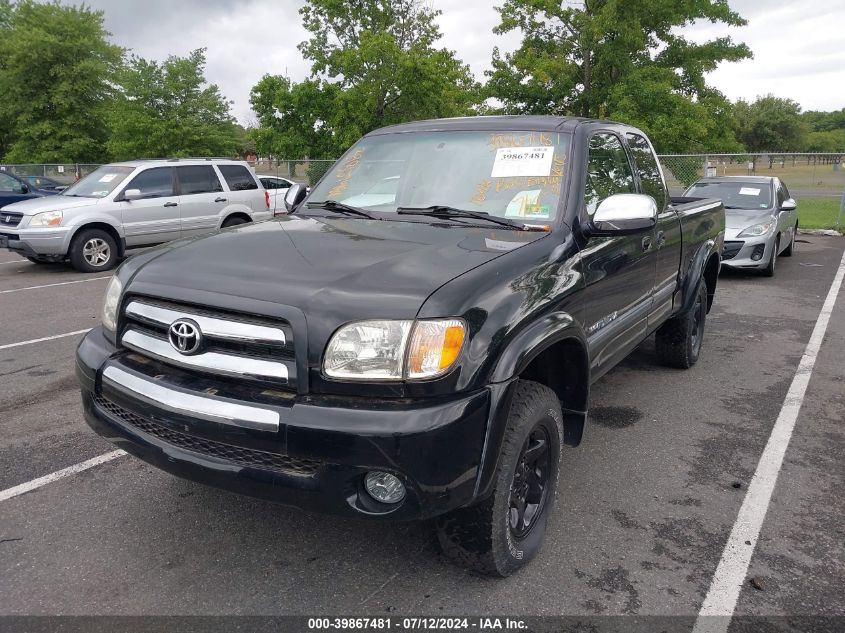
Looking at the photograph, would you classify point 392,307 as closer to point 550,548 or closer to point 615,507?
point 550,548

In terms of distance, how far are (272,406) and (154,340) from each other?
0.67 metres

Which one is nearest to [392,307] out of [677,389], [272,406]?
[272,406]

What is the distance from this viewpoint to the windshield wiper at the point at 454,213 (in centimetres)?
312

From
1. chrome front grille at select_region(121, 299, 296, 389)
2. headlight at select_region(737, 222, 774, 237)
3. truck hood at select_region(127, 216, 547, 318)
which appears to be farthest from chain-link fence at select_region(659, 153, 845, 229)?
chrome front grille at select_region(121, 299, 296, 389)

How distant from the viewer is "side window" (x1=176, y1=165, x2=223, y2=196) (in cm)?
1134

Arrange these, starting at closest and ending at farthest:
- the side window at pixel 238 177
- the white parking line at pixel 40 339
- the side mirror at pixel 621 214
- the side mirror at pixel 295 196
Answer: the side mirror at pixel 621 214 < the side mirror at pixel 295 196 < the white parking line at pixel 40 339 < the side window at pixel 238 177

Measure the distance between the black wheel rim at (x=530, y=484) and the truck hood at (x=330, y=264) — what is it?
78 cm

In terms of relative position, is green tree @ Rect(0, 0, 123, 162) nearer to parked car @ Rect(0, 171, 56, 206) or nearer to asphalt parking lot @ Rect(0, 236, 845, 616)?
parked car @ Rect(0, 171, 56, 206)

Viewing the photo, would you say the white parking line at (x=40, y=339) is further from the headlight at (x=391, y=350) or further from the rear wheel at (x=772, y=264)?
the rear wheel at (x=772, y=264)

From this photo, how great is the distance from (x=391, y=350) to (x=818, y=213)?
72.2 feet

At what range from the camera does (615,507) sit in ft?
10.7

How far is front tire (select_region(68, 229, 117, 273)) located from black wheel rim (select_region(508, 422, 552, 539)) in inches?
383

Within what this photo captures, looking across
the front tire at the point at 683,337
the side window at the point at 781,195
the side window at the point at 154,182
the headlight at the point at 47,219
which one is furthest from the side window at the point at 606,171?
the headlight at the point at 47,219

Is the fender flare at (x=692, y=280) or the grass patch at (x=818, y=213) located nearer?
the fender flare at (x=692, y=280)
